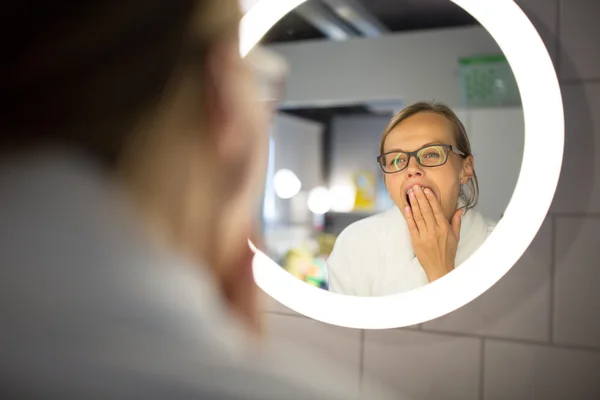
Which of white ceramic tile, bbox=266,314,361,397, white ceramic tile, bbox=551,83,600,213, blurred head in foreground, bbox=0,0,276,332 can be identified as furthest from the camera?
white ceramic tile, bbox=266,314,361,397

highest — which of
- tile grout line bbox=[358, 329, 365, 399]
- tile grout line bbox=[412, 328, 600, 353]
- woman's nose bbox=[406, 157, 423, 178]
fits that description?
woman's nose bbox=[406, 157, 423, 178]

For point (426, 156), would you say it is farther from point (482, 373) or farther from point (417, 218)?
point (482, 373)

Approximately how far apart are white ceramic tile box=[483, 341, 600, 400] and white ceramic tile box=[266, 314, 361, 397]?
177 millimetres

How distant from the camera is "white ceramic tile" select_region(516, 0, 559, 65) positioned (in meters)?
0.65

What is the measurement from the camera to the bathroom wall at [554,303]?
0.63 m

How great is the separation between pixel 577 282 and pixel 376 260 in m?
0.25

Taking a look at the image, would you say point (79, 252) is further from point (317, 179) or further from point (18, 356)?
point (317, 179)

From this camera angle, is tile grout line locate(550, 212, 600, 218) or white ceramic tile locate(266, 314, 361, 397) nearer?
tile grout line locate(550, 212, 600, 218)

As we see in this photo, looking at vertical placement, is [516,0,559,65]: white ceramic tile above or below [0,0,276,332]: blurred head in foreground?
above

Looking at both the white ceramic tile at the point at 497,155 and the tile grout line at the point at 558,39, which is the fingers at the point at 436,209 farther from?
the tile grout line at the point at 558,39

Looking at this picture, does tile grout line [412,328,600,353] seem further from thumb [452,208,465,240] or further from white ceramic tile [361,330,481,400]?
thumb [452,208,465,240]

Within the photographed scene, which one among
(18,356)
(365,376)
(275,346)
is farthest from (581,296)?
(18,356)

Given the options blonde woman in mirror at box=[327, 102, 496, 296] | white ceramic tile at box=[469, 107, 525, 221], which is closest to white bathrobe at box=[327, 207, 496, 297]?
blonde woman in mirror at box=[327, 102, 496, 296]

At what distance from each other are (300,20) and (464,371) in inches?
21.1
